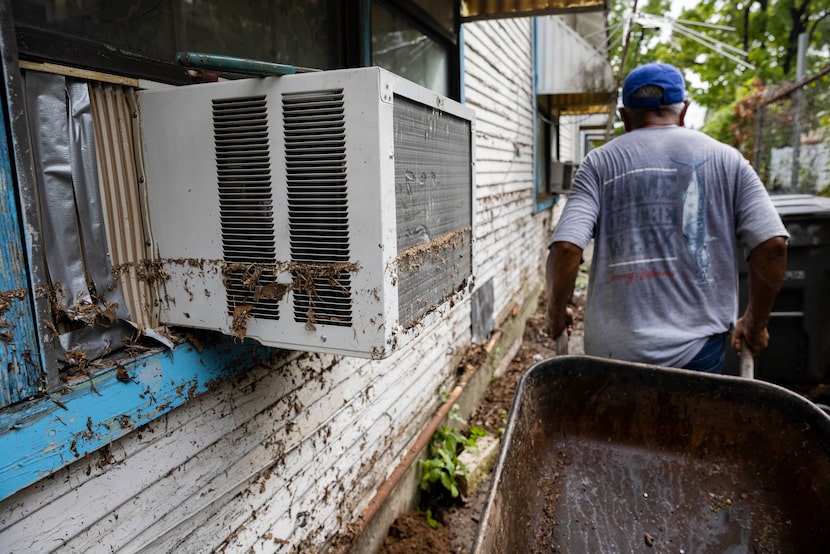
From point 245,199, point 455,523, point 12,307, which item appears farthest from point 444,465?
point 12,307

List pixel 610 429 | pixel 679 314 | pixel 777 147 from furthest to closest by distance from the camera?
pixel 777 147, pixel 679 314, pixel 610 429

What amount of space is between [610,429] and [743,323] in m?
0.88

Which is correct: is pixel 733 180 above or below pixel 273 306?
above

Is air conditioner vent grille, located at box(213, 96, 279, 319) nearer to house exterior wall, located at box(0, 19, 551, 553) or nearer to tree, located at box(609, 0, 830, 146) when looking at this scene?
house exterior wall, located at box(0, 19, 551, 553)

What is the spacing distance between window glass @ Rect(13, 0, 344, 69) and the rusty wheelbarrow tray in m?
1.67

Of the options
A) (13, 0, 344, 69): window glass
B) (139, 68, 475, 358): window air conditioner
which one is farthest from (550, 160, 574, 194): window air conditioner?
(139, 68, 475, 358): window air conditioner

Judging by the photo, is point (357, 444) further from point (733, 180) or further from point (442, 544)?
point (733, 180)

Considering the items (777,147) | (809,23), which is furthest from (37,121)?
(809,23)

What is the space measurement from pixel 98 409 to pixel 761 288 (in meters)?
2.63

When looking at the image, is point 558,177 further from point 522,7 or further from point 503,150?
point 522,7

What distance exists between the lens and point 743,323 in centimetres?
263

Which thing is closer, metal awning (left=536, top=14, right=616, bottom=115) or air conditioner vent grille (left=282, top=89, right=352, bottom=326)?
air conditioner vent grille (left=282, top=89, right=352, bottom=326)

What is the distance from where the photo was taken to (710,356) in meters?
2.60

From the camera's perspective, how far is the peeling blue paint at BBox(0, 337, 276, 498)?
1.18m
